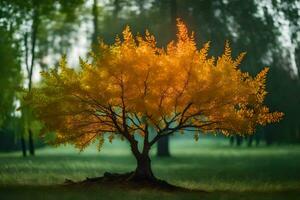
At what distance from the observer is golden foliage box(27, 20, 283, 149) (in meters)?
20.4

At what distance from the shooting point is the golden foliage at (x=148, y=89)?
20359mm

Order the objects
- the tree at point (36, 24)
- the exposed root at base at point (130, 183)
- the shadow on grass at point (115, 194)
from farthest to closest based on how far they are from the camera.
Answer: the tree at point (36, 24) → the exposed root at base at point (130, 183) → the shadow on grass at point (115, 194)

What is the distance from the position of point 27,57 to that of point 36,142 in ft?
73.1


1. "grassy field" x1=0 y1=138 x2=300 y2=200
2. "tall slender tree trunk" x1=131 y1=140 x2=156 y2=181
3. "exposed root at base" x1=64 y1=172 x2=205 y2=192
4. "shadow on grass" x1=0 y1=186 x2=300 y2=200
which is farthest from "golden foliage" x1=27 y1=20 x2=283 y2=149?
"grassy field" x1=0 y1=138 x2=300 y2=200

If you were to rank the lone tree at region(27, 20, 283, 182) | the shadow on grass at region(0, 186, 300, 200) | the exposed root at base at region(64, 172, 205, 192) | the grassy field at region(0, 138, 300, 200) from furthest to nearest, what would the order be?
the exposed root at base at region(64, 172, 205, 192) → the lone tree at region(27, 20, 283, 182) → the grassy field at region(0, 138, 300, 200) → the shadow on grass at region(0, 186, 300, 200)

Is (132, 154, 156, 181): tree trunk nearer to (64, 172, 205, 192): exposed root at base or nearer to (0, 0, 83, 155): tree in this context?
(64, 172, 205, 192): exposed root at base

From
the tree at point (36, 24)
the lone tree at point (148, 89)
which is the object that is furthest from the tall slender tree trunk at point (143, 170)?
the tree at point (36, 24)

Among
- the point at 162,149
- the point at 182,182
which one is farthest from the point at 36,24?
the point at 182,182

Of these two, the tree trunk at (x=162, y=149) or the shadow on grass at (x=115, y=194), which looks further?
the tree trunk at (x=162, y=149)

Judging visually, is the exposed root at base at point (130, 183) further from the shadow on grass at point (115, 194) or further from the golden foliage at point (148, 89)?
the golden foliage at point (148, 89)

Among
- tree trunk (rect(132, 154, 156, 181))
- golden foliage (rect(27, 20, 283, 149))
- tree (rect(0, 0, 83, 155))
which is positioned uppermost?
tree (rect(0, 0, 83, 155))

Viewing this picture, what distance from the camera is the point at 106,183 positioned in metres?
21.7

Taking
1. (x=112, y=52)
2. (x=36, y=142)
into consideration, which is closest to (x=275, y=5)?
(x=112, y=52)

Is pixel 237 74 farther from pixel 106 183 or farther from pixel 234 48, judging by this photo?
pixel 234 48
